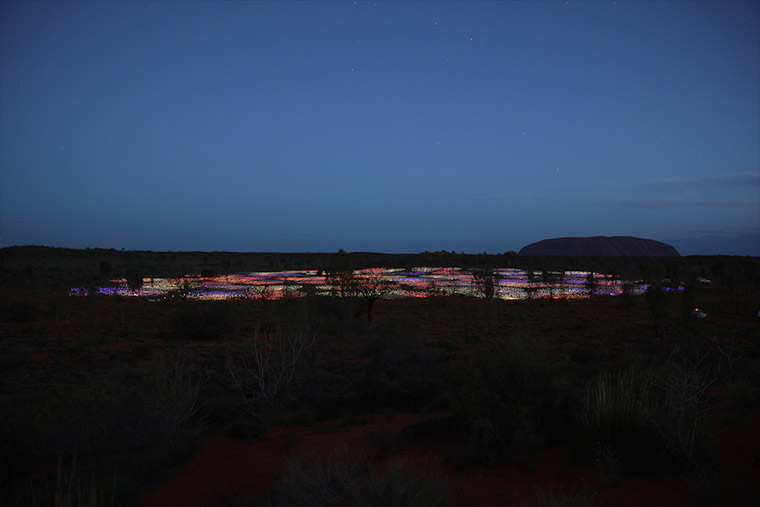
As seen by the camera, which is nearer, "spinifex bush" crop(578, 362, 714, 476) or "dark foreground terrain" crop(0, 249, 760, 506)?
"dark foreground terrain" crop(0, 249, 760, 506)

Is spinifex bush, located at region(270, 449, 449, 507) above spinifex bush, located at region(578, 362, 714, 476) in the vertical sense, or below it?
above

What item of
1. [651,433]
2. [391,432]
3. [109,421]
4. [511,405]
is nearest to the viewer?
[651,433]

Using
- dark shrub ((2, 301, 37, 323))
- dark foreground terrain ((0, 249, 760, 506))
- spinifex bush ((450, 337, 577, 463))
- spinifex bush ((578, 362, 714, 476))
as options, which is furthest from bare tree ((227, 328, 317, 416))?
dark shrub ((2, 301, 37, 323))

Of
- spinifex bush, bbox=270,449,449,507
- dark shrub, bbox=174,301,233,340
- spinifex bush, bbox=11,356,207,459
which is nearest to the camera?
spinifex bush, bbox=270,449,449,507

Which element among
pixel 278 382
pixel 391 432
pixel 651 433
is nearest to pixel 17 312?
pixel 278 382

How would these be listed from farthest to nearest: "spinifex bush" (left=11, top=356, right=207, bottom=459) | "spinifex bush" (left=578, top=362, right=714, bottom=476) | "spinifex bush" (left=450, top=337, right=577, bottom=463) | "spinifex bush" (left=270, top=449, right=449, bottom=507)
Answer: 1. "spinifex bush" (left=450, top=337, right=577, bottom=463)
2. "spinifex bush" (left=11, top=356, right=207, bottom=459)
3. "spinifex bush" (left=578, top=362, right=714, bottom=476)
4. "spinifex bush" (left=270, top=449, right=449, bottom=507)

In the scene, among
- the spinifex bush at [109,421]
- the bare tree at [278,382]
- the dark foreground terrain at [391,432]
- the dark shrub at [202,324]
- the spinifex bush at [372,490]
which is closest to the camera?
the spinifex bush at [372,490]

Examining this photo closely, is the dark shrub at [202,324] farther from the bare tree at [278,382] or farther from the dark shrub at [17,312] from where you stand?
the bare tree at [278,382]

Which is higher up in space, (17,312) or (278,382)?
(17,312)

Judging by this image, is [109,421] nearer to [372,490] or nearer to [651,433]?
[372,490]

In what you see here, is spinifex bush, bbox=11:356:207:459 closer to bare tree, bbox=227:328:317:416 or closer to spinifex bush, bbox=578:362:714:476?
bare tree, bbox=227:328:317:416

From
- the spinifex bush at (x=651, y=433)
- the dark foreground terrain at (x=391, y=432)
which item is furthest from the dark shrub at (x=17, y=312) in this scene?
the spinifex bush at (x=651, y=433)

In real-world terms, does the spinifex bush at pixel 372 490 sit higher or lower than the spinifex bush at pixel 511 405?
higher

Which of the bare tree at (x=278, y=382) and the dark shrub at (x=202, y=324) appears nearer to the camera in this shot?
the bare tree at (x=278, y=382)
